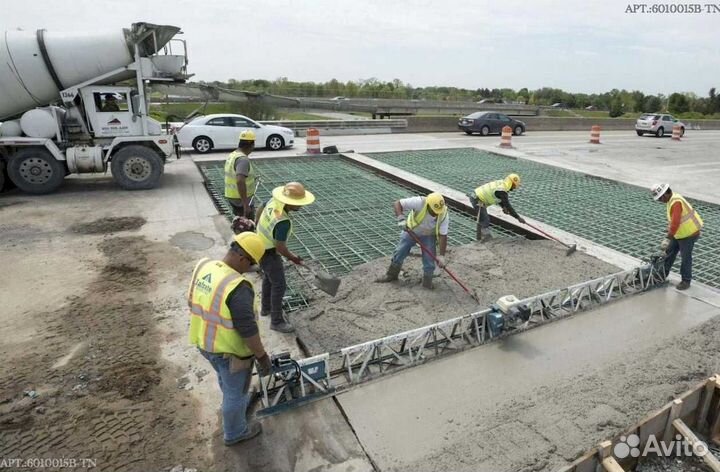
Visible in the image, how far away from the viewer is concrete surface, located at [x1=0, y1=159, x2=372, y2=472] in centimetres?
303

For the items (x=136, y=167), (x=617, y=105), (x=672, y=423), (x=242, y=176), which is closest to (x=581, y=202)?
(x=672, y=423)

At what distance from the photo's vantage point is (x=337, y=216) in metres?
8.14

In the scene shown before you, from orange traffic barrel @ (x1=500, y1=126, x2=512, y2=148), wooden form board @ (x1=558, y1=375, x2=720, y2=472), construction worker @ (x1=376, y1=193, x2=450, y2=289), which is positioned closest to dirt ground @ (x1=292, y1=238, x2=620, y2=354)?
construction worker @ (x1=376, y1=193, x2=450, y2=289)

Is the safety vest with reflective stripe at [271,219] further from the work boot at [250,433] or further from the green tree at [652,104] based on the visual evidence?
the green tree at [652,104]

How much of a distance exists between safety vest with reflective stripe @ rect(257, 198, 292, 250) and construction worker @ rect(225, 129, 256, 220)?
5.30 feet

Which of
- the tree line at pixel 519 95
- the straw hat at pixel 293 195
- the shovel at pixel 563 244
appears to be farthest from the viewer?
the tree line at pixel 519 95

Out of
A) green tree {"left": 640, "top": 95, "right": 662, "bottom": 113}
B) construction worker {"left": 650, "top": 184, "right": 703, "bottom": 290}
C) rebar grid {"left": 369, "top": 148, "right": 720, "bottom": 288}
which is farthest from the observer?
green tree {"left": 640, "top": 95, "right": 662, "bottom": 113}

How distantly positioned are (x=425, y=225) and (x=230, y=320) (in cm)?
290

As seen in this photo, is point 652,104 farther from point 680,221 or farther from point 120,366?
point 120,366

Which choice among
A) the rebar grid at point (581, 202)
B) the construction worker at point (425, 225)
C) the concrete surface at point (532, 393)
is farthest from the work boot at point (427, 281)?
the rebar grid at point (581, 202)

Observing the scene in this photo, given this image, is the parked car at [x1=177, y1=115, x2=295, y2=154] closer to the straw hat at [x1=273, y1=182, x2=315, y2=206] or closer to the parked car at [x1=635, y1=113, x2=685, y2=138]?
the straw hat at [x1=273, y1=182, x2=315, y2=206]

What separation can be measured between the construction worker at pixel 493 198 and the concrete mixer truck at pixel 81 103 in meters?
6.82

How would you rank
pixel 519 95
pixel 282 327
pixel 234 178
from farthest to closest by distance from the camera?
pixel 519 95
pixel 234 178
pixel 282 327

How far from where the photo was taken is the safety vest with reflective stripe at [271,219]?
13.6 ft
